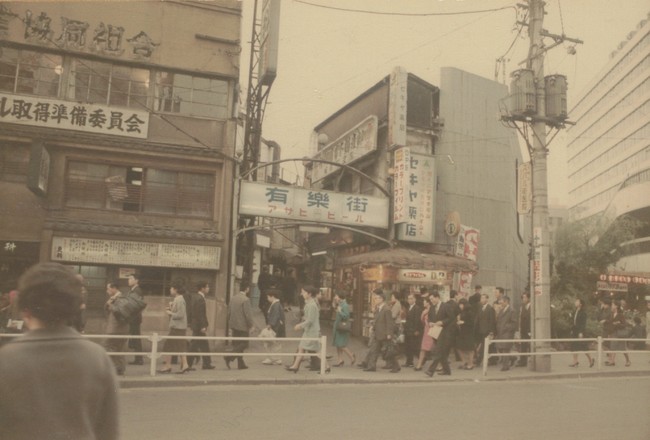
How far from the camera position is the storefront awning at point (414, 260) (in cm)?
1848

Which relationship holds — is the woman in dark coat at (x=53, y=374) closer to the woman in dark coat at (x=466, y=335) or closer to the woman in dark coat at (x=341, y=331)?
the woman in dark coat at (x=341, y=331)

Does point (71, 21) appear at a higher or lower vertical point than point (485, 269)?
higher

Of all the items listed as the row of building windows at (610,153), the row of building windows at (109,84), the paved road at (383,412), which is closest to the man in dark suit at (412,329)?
the paved road at (383,412)

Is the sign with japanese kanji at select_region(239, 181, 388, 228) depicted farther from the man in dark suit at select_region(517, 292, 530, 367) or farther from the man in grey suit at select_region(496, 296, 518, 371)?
the man in grey suit at select_region(496, 296, 518, 371)

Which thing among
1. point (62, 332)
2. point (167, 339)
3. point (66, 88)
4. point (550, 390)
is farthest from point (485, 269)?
point (62, 332)

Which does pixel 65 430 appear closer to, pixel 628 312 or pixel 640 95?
pixel 628 312

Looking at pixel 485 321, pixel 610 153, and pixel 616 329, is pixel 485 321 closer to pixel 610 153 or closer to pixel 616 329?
pixel 616 329

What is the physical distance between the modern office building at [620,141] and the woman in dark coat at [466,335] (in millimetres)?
24274

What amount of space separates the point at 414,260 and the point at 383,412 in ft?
32.6

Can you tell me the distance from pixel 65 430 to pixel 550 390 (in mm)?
11430

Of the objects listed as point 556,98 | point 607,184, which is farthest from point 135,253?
point 607,184

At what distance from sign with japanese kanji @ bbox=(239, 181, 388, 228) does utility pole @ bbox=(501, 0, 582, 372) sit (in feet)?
19.4

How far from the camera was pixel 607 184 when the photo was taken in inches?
2450

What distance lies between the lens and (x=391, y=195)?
2094 centimetres
